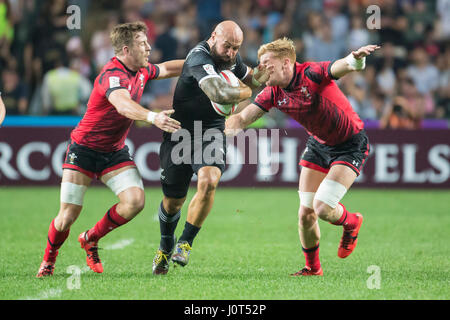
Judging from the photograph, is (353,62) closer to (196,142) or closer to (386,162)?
(196,142)

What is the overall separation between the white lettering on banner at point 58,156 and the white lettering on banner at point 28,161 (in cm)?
12

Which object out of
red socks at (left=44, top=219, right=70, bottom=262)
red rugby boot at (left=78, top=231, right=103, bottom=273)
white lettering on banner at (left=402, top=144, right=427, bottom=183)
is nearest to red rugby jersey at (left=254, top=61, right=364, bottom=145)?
red rugby boot at (left=78, top=231, right=103, bottom=273)


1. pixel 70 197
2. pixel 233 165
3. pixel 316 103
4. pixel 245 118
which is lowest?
pixel 233 165

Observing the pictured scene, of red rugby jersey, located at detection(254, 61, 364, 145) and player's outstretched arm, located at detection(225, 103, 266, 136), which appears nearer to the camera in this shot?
red rugby jersey, located at detection(254, 61, 364, 145)

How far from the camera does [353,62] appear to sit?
6.27 metres

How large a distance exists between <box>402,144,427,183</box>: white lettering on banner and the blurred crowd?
2.10ft

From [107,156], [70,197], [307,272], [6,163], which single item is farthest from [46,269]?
[6,163]

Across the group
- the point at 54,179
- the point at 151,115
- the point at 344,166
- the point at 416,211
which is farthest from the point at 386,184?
the point at 151,115

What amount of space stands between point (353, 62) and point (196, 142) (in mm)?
1672

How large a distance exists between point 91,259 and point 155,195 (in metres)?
6.32

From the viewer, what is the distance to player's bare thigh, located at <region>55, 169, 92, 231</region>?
267 inches

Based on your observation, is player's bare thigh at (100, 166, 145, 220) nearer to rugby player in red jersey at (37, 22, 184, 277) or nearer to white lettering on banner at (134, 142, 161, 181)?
rugby player in red jersey at (37, 22, 184, 277)

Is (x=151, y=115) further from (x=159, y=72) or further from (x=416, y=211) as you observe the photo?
Result: (x=416, y=211)

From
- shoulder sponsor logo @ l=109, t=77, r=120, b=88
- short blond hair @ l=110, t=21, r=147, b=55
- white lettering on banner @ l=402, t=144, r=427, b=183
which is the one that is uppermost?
short blond hair @ l=110, t=21, r=147, b=55
